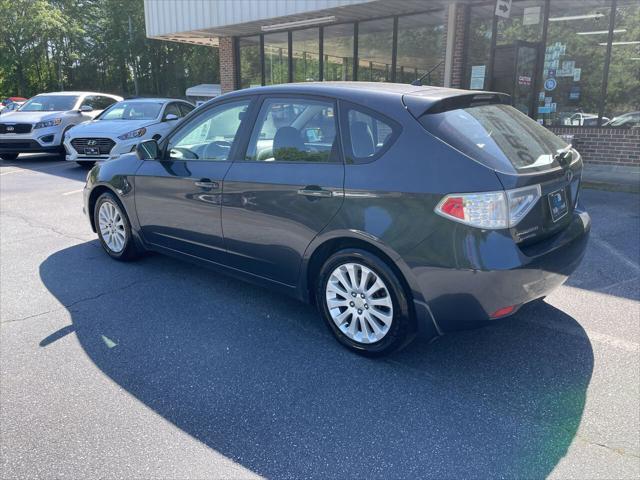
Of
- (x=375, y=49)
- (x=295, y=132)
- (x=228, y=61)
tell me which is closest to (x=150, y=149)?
(x=295, y=132)

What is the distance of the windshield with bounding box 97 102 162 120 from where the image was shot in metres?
11.2

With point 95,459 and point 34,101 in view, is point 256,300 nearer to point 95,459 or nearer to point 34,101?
point 95,459

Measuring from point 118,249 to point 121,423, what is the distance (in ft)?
8.89

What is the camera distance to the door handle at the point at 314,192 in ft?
10.6

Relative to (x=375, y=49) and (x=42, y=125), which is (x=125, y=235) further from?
(x=375, y=49)

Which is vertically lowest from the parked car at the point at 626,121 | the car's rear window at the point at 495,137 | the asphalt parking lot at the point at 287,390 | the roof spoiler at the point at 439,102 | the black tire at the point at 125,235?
the asphalt parking lot at the point at 287,390

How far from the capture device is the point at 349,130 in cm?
323

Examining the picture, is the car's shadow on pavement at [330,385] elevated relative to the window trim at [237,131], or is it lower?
lower

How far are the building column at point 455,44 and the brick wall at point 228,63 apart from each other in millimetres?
7539

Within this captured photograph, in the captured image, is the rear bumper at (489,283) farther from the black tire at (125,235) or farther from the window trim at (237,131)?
the black tire at (125,235)

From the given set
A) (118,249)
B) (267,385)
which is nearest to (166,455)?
(267,385)

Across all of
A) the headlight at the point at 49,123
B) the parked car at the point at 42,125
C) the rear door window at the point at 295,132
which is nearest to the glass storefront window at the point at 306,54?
the parked car at the point at 42,125

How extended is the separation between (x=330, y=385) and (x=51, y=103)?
13290mm

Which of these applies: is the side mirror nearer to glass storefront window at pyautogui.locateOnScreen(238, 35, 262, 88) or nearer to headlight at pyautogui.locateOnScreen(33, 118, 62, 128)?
headlight at pyautogui.locateOnScreen(33, 118, 62, 128)
